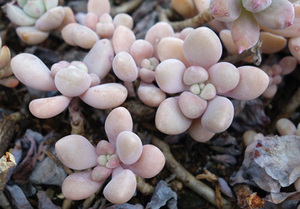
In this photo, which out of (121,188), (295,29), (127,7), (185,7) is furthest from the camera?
(127,7)

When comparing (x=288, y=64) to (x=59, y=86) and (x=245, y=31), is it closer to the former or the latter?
(x=245, y=31)

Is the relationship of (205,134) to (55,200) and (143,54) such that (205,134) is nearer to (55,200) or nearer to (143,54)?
(143,54)

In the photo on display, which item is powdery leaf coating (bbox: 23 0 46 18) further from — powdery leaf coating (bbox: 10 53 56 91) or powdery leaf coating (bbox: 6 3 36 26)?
powdery leaf coating (bbox: 10 53 56 91)

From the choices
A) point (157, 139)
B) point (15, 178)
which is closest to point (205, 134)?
point (157, 139)

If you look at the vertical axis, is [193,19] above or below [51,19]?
below

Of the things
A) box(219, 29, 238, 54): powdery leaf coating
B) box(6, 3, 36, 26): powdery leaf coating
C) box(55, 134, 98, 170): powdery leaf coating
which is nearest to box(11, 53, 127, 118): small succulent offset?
box(55, 134, 98, 170): powdery leaf coating

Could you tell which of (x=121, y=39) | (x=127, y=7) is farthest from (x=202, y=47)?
(x=127, y=7)
